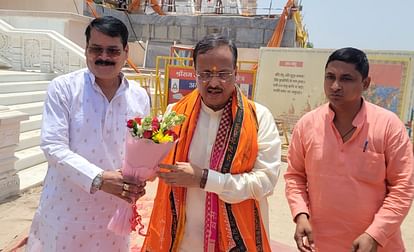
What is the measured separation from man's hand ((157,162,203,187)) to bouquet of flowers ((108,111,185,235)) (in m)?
0.06

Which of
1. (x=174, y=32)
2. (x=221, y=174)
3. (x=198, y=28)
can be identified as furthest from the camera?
(x=174, y=32)

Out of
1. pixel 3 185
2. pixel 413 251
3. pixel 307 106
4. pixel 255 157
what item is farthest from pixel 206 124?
→ pixel 307 106

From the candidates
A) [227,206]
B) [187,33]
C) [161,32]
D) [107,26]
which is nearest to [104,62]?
[107,26]

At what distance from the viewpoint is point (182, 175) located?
161 centimetres

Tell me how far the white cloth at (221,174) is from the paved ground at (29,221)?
1926 millimetres

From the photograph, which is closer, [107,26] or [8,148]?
[107,26]

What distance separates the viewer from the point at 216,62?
65.8 inches

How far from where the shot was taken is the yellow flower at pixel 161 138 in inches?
60.7

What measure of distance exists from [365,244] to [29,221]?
325 cm

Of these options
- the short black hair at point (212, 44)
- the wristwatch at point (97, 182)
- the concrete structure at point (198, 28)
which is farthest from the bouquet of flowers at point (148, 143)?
the concrete structure at point (198, 28)

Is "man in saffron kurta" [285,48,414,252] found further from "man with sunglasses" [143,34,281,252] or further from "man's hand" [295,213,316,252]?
"man with sunglasses" [143,34,281,252]

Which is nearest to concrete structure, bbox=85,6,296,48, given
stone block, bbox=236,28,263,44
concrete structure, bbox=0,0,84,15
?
stone block, bbox=236,28,263,44

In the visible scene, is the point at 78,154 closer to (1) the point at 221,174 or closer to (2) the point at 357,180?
(1) the point at 221,174

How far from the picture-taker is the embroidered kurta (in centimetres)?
171
